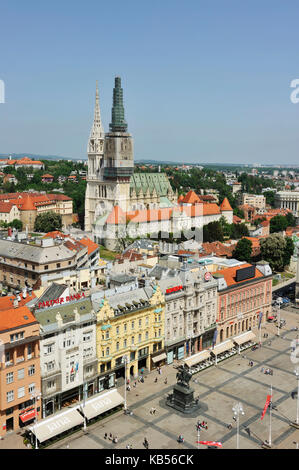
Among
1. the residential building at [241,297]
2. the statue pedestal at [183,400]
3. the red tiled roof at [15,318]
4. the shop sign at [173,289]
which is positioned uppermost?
the red tiled roof at [15,318]

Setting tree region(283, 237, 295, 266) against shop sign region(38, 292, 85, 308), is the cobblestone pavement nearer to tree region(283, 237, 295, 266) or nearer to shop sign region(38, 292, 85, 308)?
shop sign region(38, 292, 85, 308)

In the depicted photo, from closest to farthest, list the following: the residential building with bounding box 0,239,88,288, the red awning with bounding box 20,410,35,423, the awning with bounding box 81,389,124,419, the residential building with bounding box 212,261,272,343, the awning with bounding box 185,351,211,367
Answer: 1. the red awning with bounding box 20,410,35,423
2. the awning with bounding box 81,389,124,419
3. the awning with bounding box 185,351,211,367
4. the residential building with bounding box 212,261,272,343
5. the residential building with bounding box 0,239,88,288

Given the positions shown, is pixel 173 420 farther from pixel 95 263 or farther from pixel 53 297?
pixel 95 263

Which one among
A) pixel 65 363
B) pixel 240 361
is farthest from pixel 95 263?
pixel 65 363

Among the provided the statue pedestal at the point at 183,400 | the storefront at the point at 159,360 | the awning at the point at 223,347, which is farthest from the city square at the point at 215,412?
the awning at the point at 223,347

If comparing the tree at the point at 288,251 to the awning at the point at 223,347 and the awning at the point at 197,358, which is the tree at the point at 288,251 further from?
the awning at the point at 197,358

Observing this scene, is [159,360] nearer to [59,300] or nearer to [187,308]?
[187,308]

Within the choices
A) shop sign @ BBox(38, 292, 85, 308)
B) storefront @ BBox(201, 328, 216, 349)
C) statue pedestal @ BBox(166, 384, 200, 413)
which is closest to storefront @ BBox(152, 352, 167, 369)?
storefront @ BBox(201, 328, 216, 349)
